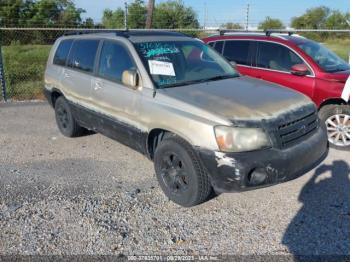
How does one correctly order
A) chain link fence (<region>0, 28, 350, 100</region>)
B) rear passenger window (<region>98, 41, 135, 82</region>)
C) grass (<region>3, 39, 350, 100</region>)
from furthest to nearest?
1. grass (<region>3, 39, 350, 100</region>)
2. chain link fence (<region>0, 28, 350, 100</region>)
3. rear passenger window (<region>98, 41, 135, 82</region>)

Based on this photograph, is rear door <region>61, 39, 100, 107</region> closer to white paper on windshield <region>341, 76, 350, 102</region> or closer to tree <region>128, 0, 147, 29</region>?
white paper on windshield <region>341, 76, 350, 102</region>

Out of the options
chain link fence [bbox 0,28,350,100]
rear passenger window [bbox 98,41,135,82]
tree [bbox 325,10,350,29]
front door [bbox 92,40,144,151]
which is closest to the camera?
front door [bbox 92,40,144,151]

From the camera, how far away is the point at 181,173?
394cm

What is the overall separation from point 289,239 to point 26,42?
1866 centimetres

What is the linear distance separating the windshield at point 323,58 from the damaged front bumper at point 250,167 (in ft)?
9.27

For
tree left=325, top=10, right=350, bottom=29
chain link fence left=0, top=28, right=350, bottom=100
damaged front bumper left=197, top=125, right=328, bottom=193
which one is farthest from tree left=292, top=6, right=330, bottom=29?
damaged front bumper left=197, top=125, right=328, bottom=193

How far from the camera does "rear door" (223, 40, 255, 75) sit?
21.8 feet

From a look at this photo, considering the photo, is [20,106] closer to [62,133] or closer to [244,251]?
[62,133]

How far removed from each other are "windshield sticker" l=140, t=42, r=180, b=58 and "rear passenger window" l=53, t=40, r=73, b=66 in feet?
6.48

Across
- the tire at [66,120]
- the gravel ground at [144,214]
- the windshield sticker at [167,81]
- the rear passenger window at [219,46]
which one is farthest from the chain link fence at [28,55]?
the gravel ground at [144,214]

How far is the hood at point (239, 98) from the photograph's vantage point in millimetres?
3645

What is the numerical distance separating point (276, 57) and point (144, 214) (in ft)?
12.7

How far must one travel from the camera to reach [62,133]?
655cm

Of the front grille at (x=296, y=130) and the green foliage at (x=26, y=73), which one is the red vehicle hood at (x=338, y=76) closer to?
the front grille at (x=296, y=130)
